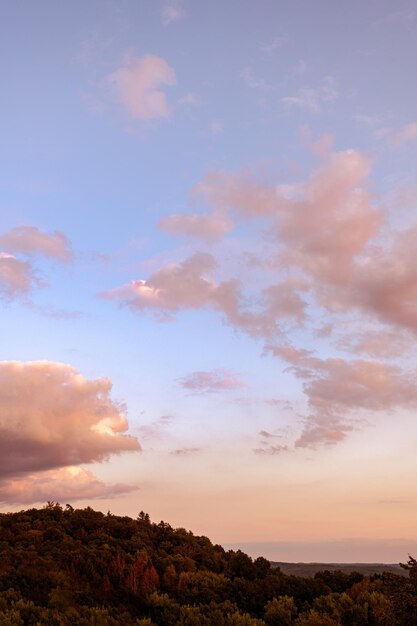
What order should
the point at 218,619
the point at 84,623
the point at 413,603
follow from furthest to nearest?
the point at 218,619 → the point at 84,623 → the point at 413,603

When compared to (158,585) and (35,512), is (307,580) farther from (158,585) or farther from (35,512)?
(35,512)

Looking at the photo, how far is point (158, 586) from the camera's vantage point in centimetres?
2605

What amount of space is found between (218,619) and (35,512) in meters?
21.5

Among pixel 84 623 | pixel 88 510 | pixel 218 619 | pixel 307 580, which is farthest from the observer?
pixel 88 510

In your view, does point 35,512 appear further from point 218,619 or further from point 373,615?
point 373,615

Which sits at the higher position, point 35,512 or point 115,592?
point 35,512

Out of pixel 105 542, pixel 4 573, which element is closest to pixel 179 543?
pixel 105 542

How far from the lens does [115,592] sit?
25.2m

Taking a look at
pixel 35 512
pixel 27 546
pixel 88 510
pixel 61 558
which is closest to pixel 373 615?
pixel 61 558

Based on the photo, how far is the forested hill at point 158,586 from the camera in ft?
66.6

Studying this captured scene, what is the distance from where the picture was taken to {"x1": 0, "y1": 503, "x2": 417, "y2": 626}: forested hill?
799 inches

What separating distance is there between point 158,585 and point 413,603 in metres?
13.7

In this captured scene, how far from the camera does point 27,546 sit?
1229 inches

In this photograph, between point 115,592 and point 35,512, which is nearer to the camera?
point 115,592
